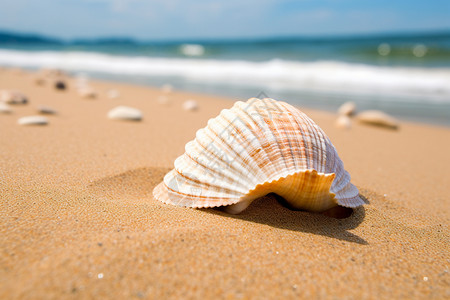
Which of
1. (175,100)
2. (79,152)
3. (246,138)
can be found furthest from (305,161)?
(175,100)

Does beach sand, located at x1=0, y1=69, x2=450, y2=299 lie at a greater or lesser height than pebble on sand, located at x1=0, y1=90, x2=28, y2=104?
lesser

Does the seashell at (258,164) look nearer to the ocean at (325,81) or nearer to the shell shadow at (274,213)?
the shell shadow at (274,213)

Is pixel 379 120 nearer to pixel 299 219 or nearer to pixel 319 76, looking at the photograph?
pixel 299 219

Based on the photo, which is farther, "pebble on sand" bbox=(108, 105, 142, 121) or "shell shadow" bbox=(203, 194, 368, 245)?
"pebble on sand" bbox=(108, 105, 142, 121)

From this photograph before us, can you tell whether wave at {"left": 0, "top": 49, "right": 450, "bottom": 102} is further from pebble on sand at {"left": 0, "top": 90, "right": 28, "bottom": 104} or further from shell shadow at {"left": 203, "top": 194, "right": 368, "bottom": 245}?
shell shadow at {"left": 203, "top": 194, "right": 368, "bottom": 245}

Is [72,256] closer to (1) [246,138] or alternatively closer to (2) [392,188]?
(1) [246,138]

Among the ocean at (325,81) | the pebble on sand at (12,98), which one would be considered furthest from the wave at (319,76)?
the pebble on sand at (12,98)

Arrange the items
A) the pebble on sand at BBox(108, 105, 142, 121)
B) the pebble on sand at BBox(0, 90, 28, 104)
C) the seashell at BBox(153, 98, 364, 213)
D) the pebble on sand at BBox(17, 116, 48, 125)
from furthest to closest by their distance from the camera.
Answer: the pebble on sand at BBox(0, 90, 28, 104) < the pebble on sand at BBox(108, 105, 142, 121) < the pebble on sand at BBox(17, 116, 48, 125) < the seashell at BBox(153, 98, 364, 213)

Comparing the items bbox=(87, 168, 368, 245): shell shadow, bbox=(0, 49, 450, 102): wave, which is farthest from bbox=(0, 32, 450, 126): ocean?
bbox=(87, 168, 368, 245): shell shadow
